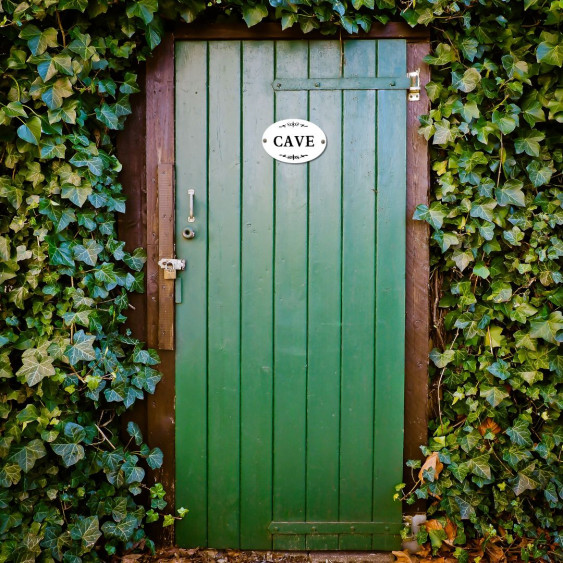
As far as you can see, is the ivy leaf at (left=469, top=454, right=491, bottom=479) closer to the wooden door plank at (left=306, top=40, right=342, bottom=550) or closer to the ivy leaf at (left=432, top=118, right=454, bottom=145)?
the wooden door plank at (left=306, top=40, right=342, bottom=550)

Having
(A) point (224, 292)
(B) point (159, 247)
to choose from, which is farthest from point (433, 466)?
(B) point (159, 247)

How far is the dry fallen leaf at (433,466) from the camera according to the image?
196 cm

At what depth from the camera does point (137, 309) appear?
6.75 feet

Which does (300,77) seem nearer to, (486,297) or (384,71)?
(384,71)

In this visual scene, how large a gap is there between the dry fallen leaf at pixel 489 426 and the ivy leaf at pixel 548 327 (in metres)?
0.41

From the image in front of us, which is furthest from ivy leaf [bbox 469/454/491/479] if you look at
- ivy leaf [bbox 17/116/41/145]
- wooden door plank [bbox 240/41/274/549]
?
ivy leaf [bbox 17/116/41/145]

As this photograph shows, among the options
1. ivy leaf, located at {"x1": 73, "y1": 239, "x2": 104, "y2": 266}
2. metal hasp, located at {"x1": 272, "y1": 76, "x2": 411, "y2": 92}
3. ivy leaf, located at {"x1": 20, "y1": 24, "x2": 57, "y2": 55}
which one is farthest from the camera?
metal hasp, located at {"x1": 272, "y1": 76, "x2": 411, "y2": 92}

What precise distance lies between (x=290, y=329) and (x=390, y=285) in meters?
0.47

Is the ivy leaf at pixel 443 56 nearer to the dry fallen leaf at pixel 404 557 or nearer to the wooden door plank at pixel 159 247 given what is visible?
the wooden door plank at pixel 159 247

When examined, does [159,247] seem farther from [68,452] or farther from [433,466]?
[433,466]

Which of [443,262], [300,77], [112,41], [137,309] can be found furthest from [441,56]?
[137,309]

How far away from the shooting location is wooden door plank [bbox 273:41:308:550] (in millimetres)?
1999

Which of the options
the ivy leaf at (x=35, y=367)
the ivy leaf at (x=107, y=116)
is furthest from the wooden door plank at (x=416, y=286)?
the ivy leaf at (x=35, y=367)

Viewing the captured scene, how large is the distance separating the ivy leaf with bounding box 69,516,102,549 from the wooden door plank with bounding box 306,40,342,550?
2.88 feet
